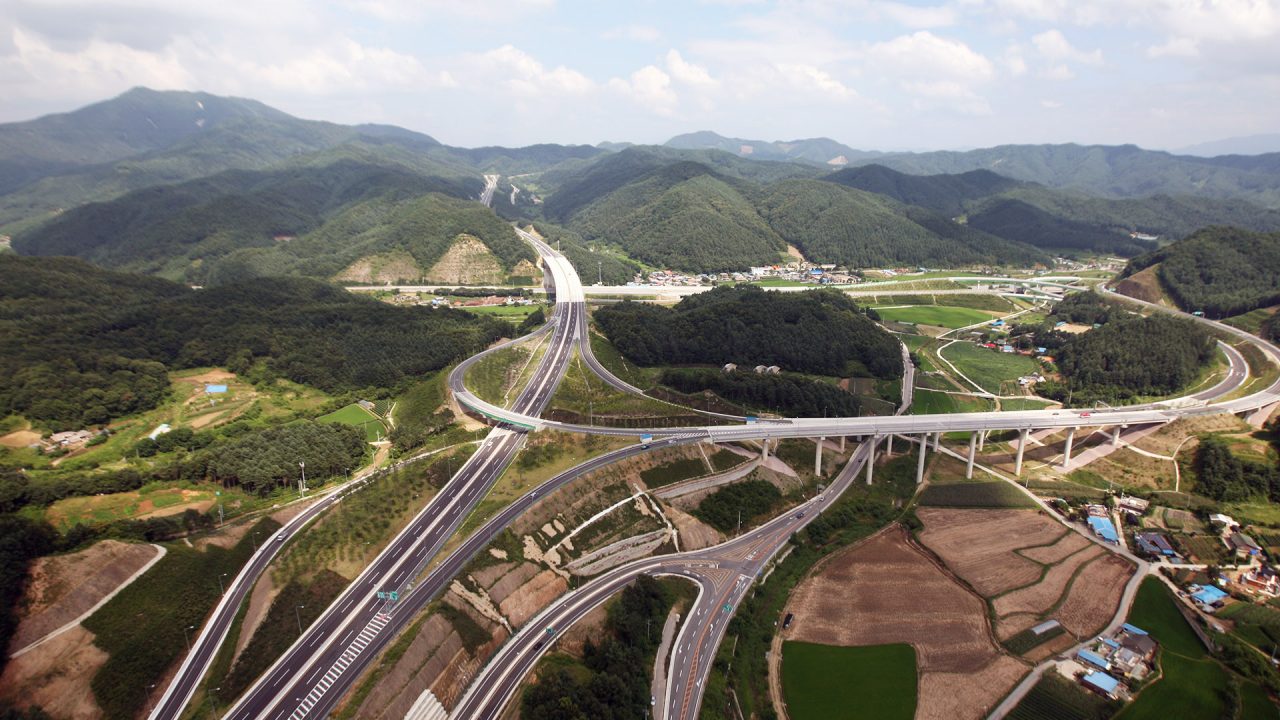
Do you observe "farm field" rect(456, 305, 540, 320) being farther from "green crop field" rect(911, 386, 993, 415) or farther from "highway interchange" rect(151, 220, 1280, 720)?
"green crop field" rect(911, 386, 993, 415)

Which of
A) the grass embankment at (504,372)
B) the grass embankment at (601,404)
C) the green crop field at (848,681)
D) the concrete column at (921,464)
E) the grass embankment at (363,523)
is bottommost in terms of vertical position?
the green crop field at (848,681)

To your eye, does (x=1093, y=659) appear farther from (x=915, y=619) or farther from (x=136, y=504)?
(x=136, y=504)

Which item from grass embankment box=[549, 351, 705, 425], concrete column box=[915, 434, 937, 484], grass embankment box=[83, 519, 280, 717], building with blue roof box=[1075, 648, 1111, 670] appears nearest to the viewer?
grass embankment box=[83, 519, 280, 717]

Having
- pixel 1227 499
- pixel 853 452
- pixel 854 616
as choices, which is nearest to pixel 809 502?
pixel 853 452

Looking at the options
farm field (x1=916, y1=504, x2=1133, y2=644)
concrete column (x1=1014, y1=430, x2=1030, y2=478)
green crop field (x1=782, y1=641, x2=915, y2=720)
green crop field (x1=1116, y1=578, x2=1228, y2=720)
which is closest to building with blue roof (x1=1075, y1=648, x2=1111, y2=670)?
green crop field (x1=1116, y1=578, x2=1228, y2=720)

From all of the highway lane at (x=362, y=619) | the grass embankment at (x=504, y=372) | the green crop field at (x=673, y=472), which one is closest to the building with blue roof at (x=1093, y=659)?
the green crop field at (x=673, y=472)

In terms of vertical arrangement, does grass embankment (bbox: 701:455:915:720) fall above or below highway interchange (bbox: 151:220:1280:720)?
below

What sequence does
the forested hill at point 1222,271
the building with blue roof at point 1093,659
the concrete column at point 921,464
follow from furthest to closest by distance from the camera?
the forested hill at point 1222,271
the concrete column at point 921,464
the building with blue roof at point 1093,659

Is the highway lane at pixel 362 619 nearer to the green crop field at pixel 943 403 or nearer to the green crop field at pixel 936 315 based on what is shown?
the green crop field at pixel 943 403
